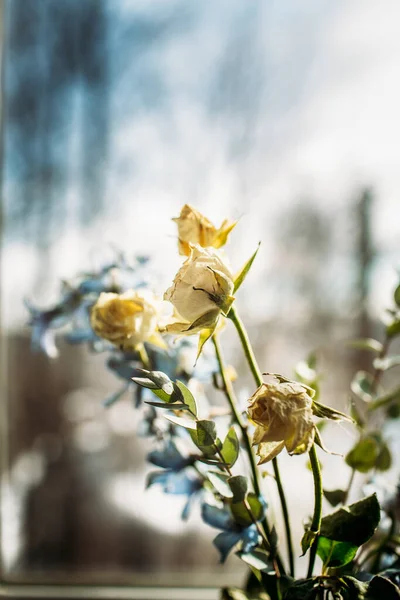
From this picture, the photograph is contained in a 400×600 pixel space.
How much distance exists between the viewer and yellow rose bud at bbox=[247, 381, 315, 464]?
0.34 m

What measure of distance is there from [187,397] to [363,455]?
22 cm

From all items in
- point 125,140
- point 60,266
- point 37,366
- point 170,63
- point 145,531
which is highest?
point 170,63

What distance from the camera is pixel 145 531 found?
2.97 ft

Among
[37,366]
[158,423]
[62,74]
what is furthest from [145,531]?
[62,74]

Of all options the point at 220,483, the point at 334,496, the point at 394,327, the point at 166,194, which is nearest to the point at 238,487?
the point at 220,483

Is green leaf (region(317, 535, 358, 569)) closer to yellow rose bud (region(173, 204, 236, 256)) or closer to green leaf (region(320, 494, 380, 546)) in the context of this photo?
green leaf (region(320, 494, 380, 546))

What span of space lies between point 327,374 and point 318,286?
0.45ft

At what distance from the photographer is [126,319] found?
0.45 m

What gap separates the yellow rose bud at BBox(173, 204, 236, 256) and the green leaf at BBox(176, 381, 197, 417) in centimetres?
11

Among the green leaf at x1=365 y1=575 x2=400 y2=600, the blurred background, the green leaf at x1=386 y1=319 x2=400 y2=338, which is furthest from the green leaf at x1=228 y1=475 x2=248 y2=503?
the blurred background

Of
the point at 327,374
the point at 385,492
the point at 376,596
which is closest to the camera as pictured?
the point at 376,596

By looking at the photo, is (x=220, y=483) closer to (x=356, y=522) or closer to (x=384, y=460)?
(x=356, y=522)

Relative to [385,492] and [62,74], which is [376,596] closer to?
[385,492]

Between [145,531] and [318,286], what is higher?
[318,286]
